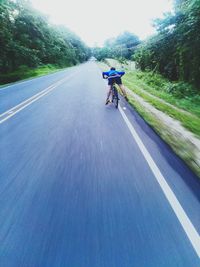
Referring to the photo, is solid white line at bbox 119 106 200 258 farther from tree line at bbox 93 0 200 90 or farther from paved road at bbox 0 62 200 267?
tree line at bbox 93 0 200 90

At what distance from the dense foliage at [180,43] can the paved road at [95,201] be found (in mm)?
10344

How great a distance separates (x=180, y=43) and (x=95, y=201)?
1620 centimetres

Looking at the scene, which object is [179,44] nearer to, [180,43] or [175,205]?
[180,43]

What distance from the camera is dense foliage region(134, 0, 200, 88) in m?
15.0

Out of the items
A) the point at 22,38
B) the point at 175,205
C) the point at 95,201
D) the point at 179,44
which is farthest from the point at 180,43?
the point at 22,38

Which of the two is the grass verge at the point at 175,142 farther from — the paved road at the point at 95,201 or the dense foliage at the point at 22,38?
the dense foliage at the point at 22,38

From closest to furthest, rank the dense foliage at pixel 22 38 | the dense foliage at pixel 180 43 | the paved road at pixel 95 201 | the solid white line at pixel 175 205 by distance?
the paved road at pixel 95 201, the solid white line at pixel 175 205, the dense foliage at pixel 180 43, the dense foliage at pixel 22 38

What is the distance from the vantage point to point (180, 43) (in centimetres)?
1738

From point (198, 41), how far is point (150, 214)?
14.0m

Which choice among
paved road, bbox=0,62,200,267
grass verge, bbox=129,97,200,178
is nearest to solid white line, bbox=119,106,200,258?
paved road, bbox=0,62,200,267

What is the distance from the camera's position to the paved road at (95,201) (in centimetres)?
287

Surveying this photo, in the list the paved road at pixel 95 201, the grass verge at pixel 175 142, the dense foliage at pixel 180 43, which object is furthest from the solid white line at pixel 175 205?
the dense foliage at pixel 180 43

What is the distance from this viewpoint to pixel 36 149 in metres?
6.15

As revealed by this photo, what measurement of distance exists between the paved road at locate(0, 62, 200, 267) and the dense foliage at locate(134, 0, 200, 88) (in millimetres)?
10344
